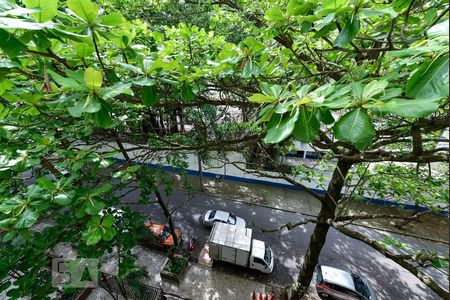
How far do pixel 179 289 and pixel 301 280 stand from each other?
12.5 ft

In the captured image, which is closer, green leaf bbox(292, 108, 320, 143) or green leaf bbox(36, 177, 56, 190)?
green leaf bbox(292, 108, 320, 143)

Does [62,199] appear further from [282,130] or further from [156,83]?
[282,130]

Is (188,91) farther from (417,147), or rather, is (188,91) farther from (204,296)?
(204,296)

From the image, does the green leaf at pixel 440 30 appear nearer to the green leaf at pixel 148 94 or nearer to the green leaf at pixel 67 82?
the green leaf at pixel 148 94

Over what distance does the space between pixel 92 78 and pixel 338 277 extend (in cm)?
816

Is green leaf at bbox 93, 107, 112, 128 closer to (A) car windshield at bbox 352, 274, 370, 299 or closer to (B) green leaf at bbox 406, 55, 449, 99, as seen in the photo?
(B) green leaf at bbox 406, 55, 449, 99

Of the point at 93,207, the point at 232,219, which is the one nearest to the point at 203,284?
the point at 232,219

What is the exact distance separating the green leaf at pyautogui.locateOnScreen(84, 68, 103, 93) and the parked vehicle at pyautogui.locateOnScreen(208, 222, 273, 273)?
269 inches

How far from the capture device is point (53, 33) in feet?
3.64

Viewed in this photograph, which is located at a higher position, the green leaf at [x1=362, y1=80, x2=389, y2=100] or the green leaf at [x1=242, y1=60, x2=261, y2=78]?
the green leaf at [x1=242, y1=60, x2=261, y2=78]

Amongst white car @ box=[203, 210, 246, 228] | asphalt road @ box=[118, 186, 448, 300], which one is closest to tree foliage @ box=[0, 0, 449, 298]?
asphalt road @ box=[118, 186, 448, 300]

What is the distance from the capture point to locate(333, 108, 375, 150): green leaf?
83 centimetres

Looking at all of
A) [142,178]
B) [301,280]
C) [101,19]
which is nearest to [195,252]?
[301,280]

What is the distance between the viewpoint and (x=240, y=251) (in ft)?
22.5
